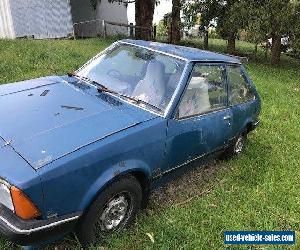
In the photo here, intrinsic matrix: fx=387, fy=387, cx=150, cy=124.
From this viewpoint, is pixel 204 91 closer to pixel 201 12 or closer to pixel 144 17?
pixel 144 17

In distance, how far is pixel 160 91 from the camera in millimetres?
4449

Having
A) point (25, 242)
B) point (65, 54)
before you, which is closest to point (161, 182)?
point (25, 242)

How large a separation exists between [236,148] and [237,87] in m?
1.10

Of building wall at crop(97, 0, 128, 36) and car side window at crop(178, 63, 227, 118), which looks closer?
car side window at crop(178, 63, 227, 118)

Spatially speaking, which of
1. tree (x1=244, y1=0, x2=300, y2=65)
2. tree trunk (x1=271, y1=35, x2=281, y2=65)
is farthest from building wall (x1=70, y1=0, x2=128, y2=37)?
tree (x1=244, y1=0, x2=300, y2=65)

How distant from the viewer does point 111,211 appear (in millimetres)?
3791

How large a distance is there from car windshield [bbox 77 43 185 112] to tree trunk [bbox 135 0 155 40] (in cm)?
1333

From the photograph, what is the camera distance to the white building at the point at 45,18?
54.3 feet

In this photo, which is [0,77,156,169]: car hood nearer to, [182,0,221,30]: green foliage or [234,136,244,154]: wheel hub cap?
[234,136,244,154]: wheel hub cap

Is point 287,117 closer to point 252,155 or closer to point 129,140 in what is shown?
point 252,155

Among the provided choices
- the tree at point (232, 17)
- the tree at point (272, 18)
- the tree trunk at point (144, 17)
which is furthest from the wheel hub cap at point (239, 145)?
the tree trunk at point (144, 17)

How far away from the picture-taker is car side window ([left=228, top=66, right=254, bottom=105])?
18.1ft

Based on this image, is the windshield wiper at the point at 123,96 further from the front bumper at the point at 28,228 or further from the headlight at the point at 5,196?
the headlight at the point at 5,196

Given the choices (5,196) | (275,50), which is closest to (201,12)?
(275,50)
